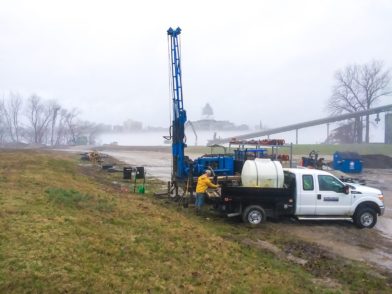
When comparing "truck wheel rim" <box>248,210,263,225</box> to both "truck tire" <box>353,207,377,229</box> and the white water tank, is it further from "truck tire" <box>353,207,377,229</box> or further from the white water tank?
"truck tire" <box>353,207,377,229</box>

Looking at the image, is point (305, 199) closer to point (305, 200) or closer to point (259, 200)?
point (305, 200)

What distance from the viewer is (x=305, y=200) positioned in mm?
12734

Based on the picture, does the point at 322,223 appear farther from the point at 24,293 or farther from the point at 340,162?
the point at 340,162

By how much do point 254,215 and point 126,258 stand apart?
630cm

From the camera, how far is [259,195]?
12586 millimetres

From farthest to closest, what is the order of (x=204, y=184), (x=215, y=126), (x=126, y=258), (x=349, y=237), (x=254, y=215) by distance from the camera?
1. (x=215, y=126)
2. (x=204, y=184)
3. (x=254, y=215)
4. (x=349, y=237)
5. (x=126, y=258)

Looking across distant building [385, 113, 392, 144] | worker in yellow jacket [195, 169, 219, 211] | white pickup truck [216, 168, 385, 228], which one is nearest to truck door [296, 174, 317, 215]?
white pickup truck [216, 168, 385, 228]

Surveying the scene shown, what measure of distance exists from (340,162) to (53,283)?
111 feet

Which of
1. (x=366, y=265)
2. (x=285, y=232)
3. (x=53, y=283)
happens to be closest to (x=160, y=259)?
(x=53, y=283)

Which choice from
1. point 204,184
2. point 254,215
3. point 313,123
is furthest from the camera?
point 313,123

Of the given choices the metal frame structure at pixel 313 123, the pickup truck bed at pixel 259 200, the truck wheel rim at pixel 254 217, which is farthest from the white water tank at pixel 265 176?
the metal frame structure at pixel 313 123

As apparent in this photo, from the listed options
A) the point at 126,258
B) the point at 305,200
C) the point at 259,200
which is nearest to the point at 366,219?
the point at 305,200

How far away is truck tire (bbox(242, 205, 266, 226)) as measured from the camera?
41.0 feet

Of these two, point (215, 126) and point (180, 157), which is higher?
point (215, 126)
